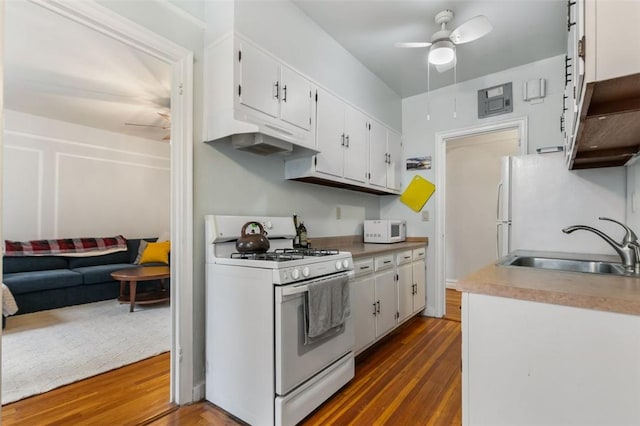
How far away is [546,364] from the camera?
0.95 m

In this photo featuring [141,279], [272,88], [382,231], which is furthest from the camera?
[141,279]

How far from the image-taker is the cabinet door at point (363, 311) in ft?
7.68

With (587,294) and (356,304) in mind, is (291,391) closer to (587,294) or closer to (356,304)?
(356,304)

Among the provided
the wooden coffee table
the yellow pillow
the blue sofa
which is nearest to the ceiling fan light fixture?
the wooden coffee table

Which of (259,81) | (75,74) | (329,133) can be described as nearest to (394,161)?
(329,133)

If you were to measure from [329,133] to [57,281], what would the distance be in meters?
3.85

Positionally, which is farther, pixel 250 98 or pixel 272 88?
pixel 272 88

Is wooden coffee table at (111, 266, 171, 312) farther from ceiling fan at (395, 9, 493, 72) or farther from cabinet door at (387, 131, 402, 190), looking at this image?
ceiling fan at (395, 9, 493, 72)

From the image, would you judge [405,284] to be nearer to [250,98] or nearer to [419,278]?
[419,278]

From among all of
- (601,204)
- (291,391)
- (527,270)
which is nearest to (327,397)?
(291,391)

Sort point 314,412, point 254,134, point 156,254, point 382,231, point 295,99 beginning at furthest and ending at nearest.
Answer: point 156,254 < point 382,231 < point 295,99 < point 254,134 < point 314,412

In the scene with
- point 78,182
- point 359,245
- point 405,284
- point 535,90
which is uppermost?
point 535,90

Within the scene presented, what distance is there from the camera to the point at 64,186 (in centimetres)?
460

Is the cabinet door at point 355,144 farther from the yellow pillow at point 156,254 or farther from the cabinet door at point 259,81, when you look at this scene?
the yellow pillow at point 156,254
